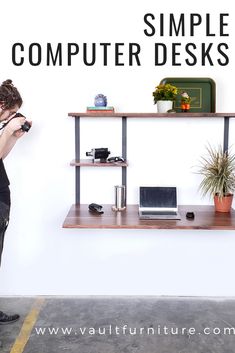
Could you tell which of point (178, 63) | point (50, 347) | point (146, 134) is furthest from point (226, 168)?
point (50, 347)

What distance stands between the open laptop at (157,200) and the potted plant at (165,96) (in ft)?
2.12

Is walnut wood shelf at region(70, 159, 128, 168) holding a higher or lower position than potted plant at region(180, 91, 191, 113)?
lower

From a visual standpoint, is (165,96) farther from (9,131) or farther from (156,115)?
(9,131)

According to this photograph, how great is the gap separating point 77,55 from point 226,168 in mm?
1575

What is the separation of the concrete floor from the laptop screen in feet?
2.96

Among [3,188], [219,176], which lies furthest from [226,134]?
[3,188]

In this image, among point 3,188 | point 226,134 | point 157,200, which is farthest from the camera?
point 226,134

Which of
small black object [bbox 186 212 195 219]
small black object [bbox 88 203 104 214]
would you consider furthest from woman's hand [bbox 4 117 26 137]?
small black object [bbox 186 212 195 219]

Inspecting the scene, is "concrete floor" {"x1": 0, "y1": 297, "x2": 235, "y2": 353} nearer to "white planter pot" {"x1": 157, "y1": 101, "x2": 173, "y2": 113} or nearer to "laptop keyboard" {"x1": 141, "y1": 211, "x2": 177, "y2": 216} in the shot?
"laptop keyboard" {"x1": 141, "y1": 211, "x2": 177, "y2": 216}

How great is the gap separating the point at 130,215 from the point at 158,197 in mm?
314

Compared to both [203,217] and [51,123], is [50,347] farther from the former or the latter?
[51,123]

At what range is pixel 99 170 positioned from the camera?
387 cm

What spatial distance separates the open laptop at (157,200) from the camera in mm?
3582

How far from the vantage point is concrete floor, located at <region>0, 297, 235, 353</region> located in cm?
307
